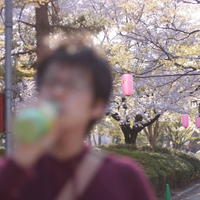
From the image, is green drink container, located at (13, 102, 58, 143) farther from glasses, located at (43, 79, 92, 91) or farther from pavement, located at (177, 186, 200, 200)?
pavement, located at (177, 186, 200, 200)

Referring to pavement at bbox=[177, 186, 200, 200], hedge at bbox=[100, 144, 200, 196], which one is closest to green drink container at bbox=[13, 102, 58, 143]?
hedge at bbox=[100, 144, 200, 196]

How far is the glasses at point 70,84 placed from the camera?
91cm

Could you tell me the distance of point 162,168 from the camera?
12.6 meters

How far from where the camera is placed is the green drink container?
79cm

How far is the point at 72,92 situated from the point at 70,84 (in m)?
0.02

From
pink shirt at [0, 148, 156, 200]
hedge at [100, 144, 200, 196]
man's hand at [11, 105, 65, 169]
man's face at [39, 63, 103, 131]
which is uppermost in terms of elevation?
man's face at [39, 63, 103, 131]

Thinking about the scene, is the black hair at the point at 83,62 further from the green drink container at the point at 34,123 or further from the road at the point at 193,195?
the road at the point at 193,195

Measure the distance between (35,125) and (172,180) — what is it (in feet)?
42.7

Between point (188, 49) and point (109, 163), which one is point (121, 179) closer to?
point (109, 163)

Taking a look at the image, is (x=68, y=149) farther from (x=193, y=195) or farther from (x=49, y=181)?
(x=193, y=195)

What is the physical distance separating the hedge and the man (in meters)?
9.69

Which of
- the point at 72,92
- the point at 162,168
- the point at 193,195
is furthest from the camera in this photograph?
the point at 193,195

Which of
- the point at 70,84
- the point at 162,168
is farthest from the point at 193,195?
the point at 70,84

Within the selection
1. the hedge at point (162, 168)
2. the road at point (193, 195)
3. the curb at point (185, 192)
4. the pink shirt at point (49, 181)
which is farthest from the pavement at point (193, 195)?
the pink shirt at point (49, 181)
